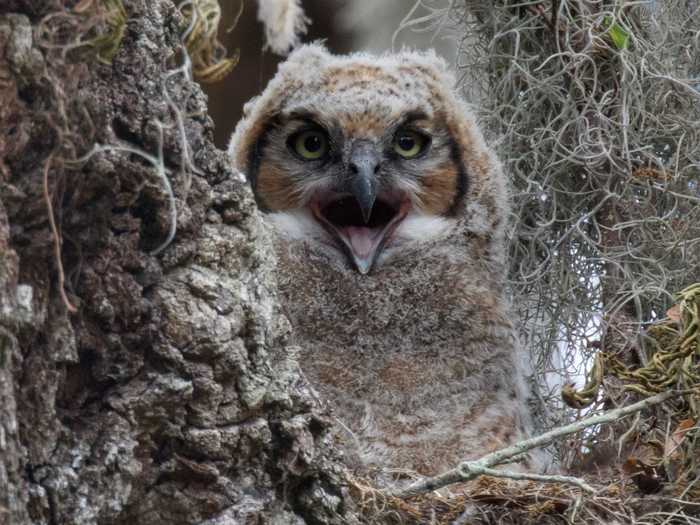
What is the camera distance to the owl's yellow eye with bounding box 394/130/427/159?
12.0ft

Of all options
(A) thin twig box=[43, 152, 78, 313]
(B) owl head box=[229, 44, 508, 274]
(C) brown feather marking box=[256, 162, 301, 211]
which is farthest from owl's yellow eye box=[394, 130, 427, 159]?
(A) thin twig box=[43, 152, 78, 313]

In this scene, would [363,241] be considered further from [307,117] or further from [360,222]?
[307,117]

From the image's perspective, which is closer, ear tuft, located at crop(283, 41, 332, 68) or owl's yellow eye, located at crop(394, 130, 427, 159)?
owl's yellow eye, located at crop(394, 130, 427, 159)

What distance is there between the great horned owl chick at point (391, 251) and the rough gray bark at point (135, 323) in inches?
40.9

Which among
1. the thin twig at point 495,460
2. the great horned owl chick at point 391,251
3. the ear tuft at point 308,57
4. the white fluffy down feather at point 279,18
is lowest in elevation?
the thin twig at point 495,460

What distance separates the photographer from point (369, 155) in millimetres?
3502

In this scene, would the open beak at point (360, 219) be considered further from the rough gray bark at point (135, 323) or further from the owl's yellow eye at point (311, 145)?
the rough gray bark at point (135, 323)

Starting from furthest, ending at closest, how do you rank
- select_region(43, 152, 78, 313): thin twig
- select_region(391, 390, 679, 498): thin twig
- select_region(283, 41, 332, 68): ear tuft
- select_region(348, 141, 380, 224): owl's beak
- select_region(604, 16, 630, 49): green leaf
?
select_region(604, 16, 630, 49): green leaf, select_region(283, 41, 332, 68): ear tuft, select_region(348, 141, 380, 224): owl's beak, select_region(391, 390, 679, 498): thin twig, select_region(43, 152, 78, 313): thin twig

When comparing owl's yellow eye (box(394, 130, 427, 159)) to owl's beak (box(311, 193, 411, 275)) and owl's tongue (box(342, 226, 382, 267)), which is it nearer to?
owl's beak (box(311, 193, 411, 275))

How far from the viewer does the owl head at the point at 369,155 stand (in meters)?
3.58

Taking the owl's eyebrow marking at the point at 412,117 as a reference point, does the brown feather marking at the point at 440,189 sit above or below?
below

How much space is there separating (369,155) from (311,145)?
0.76 feet

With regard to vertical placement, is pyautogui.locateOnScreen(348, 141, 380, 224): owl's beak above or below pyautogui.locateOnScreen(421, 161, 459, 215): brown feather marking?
above

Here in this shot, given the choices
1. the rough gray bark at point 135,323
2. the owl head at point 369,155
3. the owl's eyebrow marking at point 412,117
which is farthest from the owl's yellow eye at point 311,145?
the rough gray bark at point 135,323
